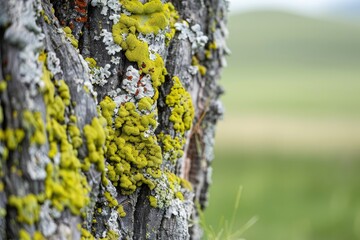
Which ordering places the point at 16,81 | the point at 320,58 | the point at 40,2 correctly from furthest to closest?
the point at 320,58
the point at 40,2
the point at 16,81

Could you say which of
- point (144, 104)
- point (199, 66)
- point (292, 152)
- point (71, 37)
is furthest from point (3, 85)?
point (292, 152)

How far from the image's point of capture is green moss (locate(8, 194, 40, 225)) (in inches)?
95.5

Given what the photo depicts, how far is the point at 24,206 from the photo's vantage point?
244 centimetres

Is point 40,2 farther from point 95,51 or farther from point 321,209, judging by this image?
point 321,209

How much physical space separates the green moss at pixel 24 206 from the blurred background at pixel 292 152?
1242mm

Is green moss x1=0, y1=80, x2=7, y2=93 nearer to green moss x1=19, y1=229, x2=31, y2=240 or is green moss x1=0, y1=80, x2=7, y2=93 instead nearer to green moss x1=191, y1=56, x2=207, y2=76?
green moss x1=19, y1=229, x2=31, y2=240

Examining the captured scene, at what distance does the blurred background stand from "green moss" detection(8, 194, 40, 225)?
1.24 metres

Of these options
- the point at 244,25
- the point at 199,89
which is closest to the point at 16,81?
the point at 199,89

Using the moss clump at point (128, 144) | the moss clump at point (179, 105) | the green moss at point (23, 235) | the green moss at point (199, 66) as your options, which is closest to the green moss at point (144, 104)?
the moss clump at point (128, 144)

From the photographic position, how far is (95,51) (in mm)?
3123

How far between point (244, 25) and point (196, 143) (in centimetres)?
6048

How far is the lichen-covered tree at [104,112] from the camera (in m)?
2.44

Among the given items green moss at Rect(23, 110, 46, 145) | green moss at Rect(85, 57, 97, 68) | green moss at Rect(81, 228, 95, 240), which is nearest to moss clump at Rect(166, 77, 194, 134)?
green moss at Rect(85, 57, 97, 68)

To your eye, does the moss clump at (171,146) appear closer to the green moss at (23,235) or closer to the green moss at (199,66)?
the green moss at (199,66)
